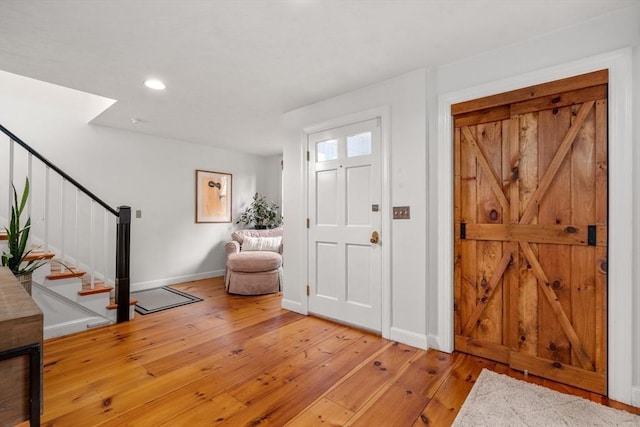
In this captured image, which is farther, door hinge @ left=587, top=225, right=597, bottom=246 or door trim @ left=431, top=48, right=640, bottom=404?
door hinge @ left=587, top=225, right=597, bottom=246

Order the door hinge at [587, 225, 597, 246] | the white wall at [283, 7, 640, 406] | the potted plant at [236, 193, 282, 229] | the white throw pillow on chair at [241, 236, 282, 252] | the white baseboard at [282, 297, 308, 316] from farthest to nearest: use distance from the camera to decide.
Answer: the potted plant at [236, 193, 282, 229] → the white throw pillow on chair at [241, 236, 282, 252] → the white baseboard at [282, 297, 308, 316] → the white wall at [283, 7, 640, 406] → the door hinge at [587, 225, 597, 246]

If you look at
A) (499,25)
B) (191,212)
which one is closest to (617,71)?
(499,25)

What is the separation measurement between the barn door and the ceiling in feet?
1.71

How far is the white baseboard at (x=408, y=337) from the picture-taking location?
8.12ft

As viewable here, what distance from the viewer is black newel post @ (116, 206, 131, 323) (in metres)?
3.12

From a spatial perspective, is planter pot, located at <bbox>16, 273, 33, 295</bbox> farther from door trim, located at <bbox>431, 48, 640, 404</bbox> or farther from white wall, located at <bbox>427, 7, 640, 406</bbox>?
door trim, located at <bbox>431, 48, 640, 404</bbox>

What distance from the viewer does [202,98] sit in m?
3.14

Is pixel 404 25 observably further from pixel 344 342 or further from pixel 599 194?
pixel 344 342

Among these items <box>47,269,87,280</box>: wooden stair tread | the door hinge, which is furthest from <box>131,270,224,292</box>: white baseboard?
the door hinge

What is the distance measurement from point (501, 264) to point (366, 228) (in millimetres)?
1123

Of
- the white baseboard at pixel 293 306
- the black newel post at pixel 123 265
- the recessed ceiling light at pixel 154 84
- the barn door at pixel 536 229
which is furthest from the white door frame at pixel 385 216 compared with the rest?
the black newel post at pixel 123 265

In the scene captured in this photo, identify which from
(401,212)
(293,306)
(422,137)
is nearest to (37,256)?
(293,306)

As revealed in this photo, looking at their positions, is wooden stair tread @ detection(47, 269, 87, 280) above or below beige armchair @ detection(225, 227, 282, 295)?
above

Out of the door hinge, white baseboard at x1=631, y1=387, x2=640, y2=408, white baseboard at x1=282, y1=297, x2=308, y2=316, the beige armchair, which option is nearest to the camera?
white baseboard at x1=631, y1=387, x2=640, y2=408
